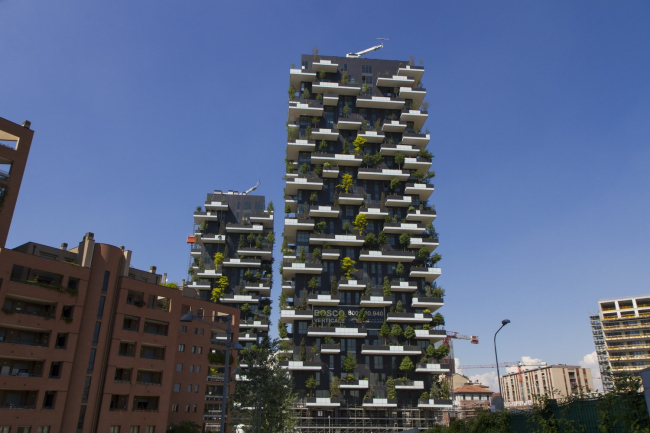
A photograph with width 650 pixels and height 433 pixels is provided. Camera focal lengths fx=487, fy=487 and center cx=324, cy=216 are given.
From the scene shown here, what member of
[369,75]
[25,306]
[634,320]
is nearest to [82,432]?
[25,306]

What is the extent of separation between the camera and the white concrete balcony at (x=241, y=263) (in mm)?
98375

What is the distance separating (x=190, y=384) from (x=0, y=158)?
36951 mm

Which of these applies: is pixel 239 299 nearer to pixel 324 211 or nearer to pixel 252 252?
pixel 252 252

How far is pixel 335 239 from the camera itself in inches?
2970

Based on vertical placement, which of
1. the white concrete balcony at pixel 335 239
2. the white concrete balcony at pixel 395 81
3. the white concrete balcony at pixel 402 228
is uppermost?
the white concrete balcony at pixel 395 81

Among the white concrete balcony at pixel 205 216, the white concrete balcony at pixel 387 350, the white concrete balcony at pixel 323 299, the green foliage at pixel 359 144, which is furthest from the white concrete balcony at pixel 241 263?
the white concrete balcony at pixel 387 350

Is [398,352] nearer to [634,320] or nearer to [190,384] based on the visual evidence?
[190,384]

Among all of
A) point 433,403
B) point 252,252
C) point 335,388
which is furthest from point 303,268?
point 252,252

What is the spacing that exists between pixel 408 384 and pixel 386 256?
18804 millimetres

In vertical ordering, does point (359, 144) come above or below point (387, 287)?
above

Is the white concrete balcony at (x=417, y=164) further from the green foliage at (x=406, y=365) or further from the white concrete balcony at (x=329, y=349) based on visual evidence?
the white concrete balcony at (x=329, y=349)

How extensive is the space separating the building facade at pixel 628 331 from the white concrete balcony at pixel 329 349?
288ft

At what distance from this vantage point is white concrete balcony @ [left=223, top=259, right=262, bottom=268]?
98.4m

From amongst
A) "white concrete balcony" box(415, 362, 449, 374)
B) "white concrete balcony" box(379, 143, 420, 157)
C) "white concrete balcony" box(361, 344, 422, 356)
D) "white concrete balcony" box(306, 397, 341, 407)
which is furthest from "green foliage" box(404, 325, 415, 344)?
"white concrete balcony" box(379, 143, 420, 157)
